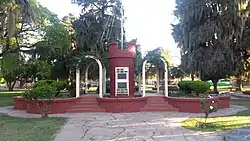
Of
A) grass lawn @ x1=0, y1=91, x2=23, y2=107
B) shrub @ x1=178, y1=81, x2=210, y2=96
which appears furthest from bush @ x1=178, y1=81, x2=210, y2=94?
grass lawn @ x1=0, y1=91, x2=23, y2=107

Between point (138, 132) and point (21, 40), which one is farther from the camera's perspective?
point (21, 40)

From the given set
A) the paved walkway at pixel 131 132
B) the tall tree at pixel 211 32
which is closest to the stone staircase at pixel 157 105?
the paved walkway at pixel 131 132

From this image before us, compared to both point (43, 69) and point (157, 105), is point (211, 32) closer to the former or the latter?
point (157, 105)

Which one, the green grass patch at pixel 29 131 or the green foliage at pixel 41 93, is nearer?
the green grass patch at pixel 29 131

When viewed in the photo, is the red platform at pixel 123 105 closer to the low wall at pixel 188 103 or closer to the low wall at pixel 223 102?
the low wall at pixel 188 103

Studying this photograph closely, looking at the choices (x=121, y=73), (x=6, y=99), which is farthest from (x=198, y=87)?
(x=6, y=99)

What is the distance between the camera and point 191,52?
26.4m

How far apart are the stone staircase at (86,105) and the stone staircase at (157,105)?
231 centimetres

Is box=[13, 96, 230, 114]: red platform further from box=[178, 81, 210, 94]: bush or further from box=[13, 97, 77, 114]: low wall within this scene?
box=[178, 81, 210, 94]: bush

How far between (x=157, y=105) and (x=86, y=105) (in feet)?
12.1

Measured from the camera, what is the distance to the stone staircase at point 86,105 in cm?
1633

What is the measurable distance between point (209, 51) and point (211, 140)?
1828 centimetres

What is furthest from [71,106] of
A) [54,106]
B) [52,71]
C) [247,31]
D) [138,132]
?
[247,31]

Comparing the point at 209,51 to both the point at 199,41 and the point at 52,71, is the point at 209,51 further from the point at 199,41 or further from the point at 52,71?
the point at 52,71
